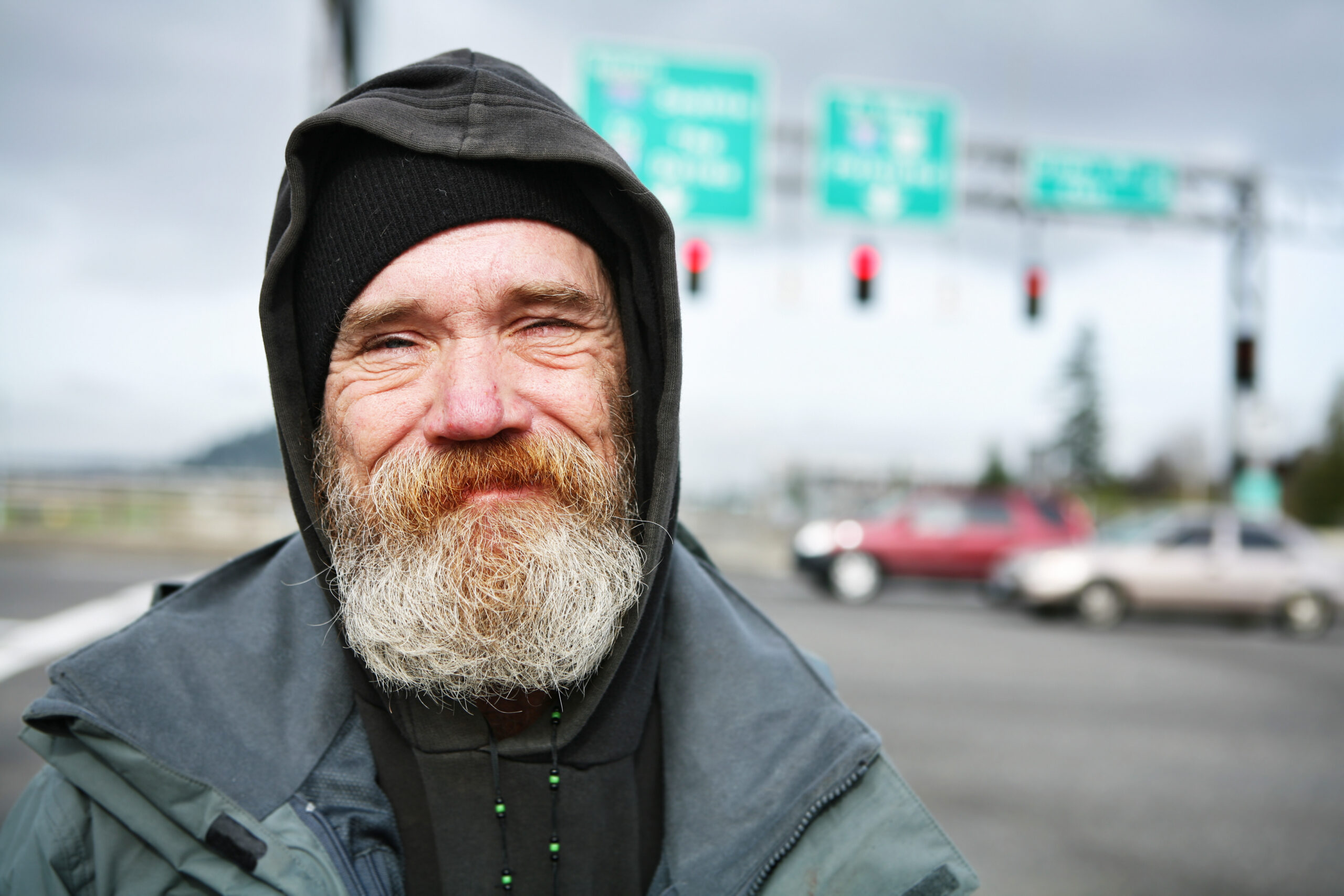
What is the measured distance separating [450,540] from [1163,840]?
4.83 meters

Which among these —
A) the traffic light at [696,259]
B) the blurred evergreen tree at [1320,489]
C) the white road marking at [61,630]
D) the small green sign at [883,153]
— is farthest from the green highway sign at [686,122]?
the blurred evergreen tree at [1320,489]

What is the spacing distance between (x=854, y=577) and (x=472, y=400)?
45.8 ft

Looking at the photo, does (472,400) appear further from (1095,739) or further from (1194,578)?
(1194,578)

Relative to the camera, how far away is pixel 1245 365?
1691 cm

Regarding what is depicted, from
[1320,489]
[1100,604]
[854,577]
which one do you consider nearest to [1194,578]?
A: [1100,604]

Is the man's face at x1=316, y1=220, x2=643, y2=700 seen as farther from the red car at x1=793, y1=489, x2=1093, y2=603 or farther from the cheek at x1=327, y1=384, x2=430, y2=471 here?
the red car at x1=793, y1=489, x2=1093, y2=603

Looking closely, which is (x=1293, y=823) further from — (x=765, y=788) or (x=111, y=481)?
(x=111, y=481)

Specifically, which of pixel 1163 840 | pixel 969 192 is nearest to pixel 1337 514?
pixel 969 192

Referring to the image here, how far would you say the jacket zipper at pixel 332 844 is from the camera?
1.34 meters

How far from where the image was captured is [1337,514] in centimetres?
4281

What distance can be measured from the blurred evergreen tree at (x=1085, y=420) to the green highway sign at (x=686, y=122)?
73.5 meters

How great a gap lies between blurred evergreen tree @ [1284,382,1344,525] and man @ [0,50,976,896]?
4913cm

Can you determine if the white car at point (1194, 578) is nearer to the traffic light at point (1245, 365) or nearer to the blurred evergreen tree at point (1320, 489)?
the traffic light at point (1245, 365)

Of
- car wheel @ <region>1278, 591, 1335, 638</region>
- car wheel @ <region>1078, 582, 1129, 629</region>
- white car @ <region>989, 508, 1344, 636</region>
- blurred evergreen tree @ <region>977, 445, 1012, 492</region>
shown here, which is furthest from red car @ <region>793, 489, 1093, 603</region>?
blurred evergreen tree @ <region>977, 445, 1012, 492</region>
